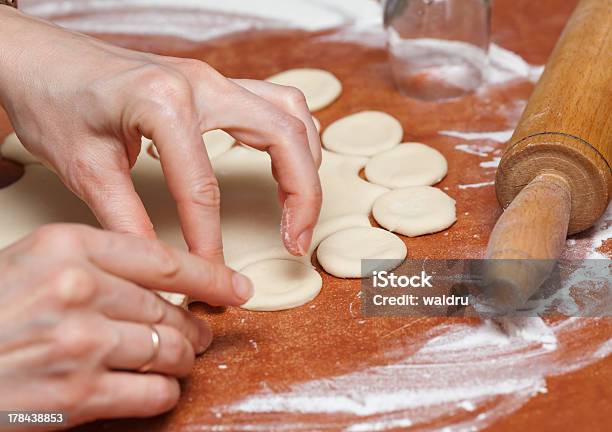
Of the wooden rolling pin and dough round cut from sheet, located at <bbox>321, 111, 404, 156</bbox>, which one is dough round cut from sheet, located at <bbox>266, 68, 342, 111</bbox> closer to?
dough round cut from sheet, located at <bbox>321, 111, 404, 156</bbox>

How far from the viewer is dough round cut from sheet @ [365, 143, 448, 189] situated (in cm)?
154

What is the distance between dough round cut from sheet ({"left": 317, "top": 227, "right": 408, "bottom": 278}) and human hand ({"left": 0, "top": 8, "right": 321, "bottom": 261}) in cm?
11

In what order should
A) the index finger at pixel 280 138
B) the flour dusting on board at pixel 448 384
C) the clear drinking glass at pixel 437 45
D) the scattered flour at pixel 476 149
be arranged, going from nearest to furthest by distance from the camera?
the flour dusting on board at pixel 448 384
the index finger at pixel 280 138
the scattered flour at pixel 476 149
the clear drinking glass at pixel 437 45

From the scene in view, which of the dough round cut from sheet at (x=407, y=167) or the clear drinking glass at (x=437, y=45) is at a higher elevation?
the clear drinking glass at (x=437, y=45)

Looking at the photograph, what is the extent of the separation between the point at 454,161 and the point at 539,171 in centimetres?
32

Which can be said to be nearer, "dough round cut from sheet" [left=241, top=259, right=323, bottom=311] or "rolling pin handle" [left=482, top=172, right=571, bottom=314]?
"rolling pin handle" [left=482, top=172, right=571, bottom=314]

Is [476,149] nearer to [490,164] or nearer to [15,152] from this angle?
[490,164]

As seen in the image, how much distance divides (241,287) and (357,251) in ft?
0.99

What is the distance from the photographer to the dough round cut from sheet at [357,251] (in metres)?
1.33

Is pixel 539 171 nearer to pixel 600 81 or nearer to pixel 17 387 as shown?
pixel 600 81

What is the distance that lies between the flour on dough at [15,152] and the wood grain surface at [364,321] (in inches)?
0.8

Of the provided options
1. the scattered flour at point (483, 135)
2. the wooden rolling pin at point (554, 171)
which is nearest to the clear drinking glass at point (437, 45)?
the scattered flour at point (483, 135)

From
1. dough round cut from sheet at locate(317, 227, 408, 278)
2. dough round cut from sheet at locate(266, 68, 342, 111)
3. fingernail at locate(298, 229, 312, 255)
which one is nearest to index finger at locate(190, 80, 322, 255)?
fingernail at locate(298, 229, 312, 255)

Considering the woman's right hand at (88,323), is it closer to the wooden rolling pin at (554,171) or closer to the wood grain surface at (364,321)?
the wood grain surface at (364,321)
